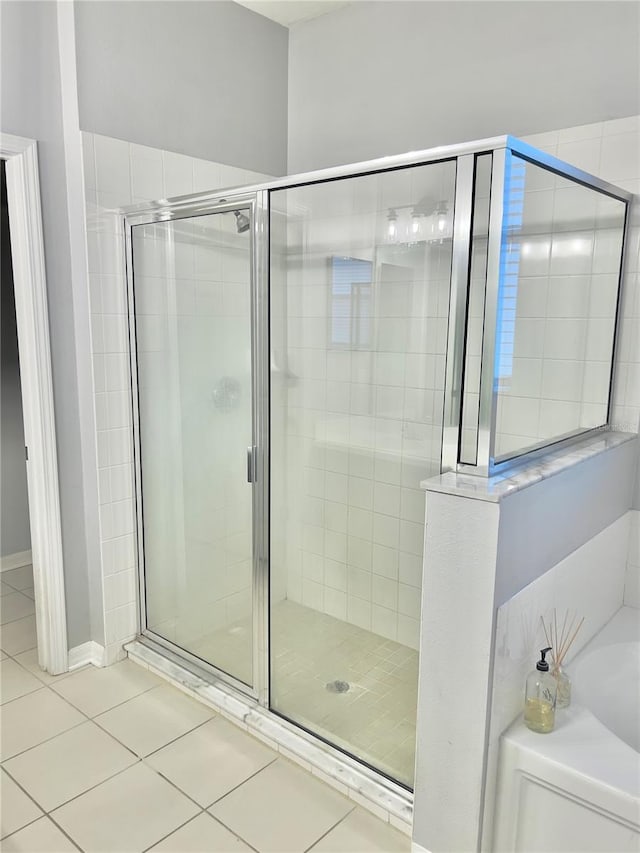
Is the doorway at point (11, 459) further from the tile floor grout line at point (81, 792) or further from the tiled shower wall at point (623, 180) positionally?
the tiled shower wall at point (623, 180)

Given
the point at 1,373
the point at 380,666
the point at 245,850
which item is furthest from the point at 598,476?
the point at 1,373

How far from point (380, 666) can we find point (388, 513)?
1.92 feet

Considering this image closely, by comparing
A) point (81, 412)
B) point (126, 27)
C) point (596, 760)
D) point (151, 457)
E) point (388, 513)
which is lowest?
point (596, 760)

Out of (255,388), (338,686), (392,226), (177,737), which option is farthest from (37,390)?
(338,686)

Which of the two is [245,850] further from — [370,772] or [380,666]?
[380,666]

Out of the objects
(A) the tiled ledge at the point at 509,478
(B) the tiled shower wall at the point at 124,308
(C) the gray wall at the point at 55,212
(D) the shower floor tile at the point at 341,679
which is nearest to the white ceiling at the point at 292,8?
(B) the tiled shower wall at the point at 124,308

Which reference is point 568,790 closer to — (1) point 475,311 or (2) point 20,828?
(1) point 475,311

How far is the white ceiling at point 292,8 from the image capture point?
2.81 m

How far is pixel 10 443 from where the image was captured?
11.4 feet

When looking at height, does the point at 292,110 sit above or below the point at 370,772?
above

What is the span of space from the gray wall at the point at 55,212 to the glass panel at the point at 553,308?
5.29ft

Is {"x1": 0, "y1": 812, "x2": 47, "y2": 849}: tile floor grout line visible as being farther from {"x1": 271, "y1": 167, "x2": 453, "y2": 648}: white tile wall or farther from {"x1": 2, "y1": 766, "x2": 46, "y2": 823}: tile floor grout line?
{"x1": 271, "y1": 167, "x2": 453, "y2": 648}: white tile wall

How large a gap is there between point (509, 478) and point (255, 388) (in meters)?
0.96

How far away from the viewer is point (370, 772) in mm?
1938
